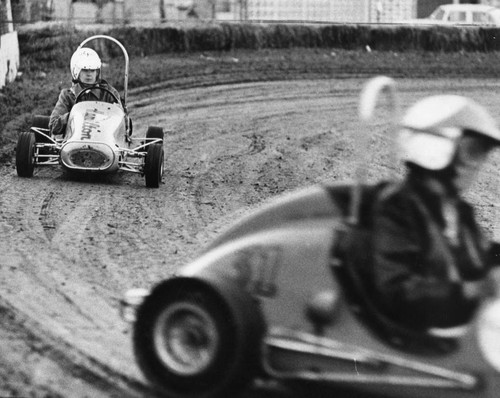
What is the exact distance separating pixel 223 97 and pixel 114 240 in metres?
10.1

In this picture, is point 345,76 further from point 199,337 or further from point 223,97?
point 199,337

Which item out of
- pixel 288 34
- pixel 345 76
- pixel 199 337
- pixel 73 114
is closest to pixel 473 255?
pixel 199 337

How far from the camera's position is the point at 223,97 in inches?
746

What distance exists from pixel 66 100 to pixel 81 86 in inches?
8.4

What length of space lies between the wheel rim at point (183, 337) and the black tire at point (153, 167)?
6296 millimetres

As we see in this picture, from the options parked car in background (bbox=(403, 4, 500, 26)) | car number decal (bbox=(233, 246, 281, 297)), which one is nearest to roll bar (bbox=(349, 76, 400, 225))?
car number decal (bbox=(233, 246, 281, 297))

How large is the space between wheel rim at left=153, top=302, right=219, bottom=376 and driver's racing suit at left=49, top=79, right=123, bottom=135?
7.27 metres

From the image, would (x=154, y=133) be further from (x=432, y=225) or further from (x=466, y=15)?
(x=466, y=15)

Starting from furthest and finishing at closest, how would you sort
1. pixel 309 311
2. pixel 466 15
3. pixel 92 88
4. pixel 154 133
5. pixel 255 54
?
pixel 466 15 < pixel 255 54 < pixel 154 133 < pixel 92 88 < pixel 309 311

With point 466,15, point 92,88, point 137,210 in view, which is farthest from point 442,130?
point 466,15

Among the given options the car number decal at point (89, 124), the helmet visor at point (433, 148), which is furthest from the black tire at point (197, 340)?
the car number decal at point (89, 124)

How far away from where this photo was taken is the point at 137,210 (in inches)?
407

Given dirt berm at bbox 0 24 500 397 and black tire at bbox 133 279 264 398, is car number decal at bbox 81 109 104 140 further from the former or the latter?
black tire at bbox 133 279 264 398

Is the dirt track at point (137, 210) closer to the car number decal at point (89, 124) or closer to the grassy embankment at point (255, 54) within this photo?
the car number decal at point (89, 124)
